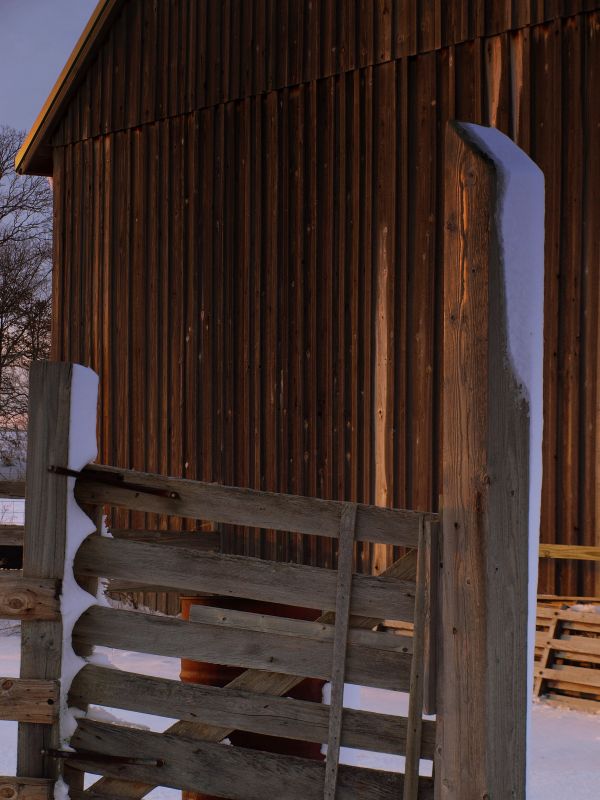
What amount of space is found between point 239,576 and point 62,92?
30.0 feet

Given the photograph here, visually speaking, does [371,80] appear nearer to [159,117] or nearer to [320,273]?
[320,273]

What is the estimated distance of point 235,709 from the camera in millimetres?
4277

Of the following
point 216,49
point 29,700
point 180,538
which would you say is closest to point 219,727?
point 29,700

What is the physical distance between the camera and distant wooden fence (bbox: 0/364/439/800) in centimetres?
412

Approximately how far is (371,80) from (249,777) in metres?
7.08

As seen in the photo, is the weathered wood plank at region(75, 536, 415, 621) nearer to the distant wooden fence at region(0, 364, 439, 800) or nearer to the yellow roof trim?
the distant wooden fence at region(0, 364, 439, 800)

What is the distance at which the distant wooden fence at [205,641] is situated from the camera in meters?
4.12

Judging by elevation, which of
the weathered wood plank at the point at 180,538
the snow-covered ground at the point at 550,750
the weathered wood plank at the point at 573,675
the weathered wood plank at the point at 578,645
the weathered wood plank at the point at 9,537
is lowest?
the snow-covered ground at the point at 550,750

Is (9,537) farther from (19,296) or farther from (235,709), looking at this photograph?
(19,296)

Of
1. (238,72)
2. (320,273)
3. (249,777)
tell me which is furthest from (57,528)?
(238,72)

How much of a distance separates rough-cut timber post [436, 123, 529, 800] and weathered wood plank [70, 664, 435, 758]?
27.8 inches

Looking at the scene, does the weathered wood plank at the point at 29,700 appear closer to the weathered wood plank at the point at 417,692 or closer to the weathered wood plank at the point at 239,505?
the weathered wood plank at the point at 239,505

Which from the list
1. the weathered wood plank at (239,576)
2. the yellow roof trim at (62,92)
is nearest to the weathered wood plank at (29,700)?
the weathered wood plank at (239,576)

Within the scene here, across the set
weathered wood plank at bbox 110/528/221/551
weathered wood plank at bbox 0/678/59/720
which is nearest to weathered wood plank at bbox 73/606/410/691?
weathered wood plank at bbox 0/678/59/720
